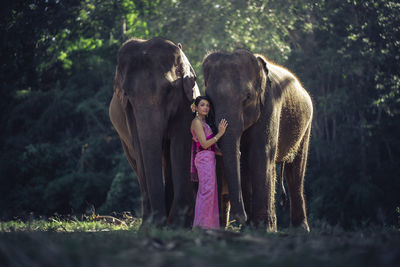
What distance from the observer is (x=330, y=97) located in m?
18.6

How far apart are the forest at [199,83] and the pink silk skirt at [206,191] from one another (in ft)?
28.6

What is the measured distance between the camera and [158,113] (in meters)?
6.48

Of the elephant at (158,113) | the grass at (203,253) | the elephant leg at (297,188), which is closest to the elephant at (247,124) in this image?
the elephant at (158,113)

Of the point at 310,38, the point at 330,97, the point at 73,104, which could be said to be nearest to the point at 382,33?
the point at 330,97

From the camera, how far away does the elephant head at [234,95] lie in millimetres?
6289

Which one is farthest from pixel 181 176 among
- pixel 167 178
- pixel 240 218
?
pixel 240 218

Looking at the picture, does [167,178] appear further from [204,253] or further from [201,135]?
[204,253]

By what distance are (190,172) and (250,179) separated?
2.61 ft

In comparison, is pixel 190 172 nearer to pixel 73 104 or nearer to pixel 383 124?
pixel 383 124

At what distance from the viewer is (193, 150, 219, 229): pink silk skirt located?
6.75 meters

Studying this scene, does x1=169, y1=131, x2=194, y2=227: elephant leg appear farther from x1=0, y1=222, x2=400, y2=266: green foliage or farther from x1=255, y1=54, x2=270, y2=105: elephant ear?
x1=0, y1=222, x2=400, y2=266: green foliage

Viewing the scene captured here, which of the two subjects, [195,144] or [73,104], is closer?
[195,144]

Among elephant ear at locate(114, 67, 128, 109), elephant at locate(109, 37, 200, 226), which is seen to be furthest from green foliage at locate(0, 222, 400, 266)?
elephant ear at locate(114, 67, 128, 109)

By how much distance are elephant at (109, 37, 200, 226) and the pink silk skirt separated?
18cm
